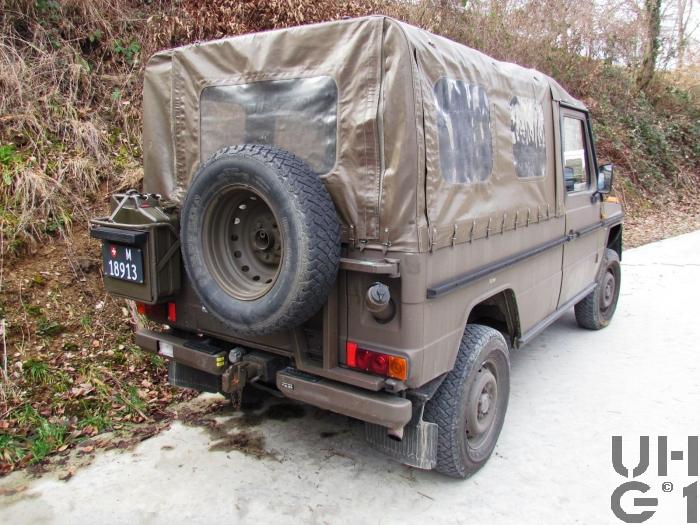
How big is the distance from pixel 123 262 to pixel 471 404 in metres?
2.19

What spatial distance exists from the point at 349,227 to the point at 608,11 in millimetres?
16053

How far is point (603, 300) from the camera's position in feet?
19.2

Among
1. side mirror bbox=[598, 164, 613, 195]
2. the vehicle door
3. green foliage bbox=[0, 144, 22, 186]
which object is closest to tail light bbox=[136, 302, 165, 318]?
green foliage bbox=[0, 144, 22, 186]

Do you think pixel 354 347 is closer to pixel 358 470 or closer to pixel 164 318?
pixel 358 470

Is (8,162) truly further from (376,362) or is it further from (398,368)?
(398,368)

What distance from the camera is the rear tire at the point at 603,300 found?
569 cm

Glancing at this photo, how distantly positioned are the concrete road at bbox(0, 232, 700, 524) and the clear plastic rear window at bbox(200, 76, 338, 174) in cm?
178

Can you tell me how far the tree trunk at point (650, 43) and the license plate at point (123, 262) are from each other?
56.7 ft

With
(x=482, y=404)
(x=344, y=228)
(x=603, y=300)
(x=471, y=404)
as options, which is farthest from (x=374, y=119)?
(x=603, y=300)

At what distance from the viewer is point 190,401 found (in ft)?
13.9

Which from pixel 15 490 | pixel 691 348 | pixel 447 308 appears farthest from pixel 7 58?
pixel 691 348

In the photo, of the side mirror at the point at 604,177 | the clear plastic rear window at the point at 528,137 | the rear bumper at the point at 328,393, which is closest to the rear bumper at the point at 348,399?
the rear bumper at the point at 328,393

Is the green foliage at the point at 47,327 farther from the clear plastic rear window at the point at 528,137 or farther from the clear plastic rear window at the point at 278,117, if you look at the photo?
the clear plastic rear window at the point at 528,137

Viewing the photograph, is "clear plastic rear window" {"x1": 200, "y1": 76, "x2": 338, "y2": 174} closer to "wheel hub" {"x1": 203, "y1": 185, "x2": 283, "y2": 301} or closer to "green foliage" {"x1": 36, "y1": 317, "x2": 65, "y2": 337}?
"wheel hub" {"x1": 203, "y1": 185, "x2": 283, "y2": 301}
